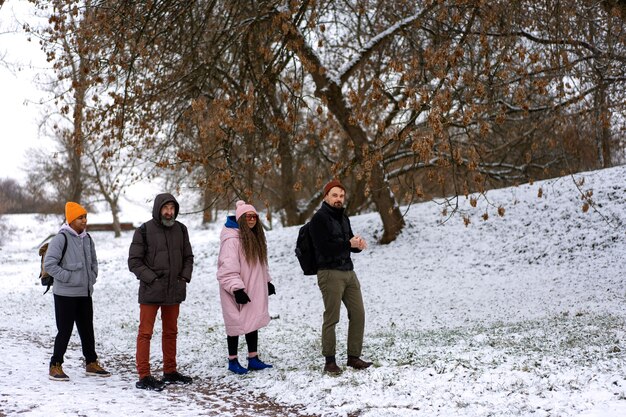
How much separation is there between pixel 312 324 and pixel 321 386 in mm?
5096

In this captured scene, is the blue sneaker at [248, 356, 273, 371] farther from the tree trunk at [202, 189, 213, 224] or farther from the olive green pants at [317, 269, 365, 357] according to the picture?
the tree trunk at [202, 189, 213, 224]

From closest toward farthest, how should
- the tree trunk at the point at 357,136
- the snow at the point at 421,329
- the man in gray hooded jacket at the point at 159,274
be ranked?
the snow at the point at 421,329 < the man in gray hooded jacket at the point at 159,274 < the tree trunk at the point at 357,136

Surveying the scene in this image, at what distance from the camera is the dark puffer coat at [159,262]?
6445 millimetres

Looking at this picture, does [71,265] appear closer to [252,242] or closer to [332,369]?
[252,242]

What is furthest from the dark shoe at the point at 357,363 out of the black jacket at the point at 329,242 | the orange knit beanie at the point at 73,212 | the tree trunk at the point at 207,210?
the tree trunk at the point at 207,210

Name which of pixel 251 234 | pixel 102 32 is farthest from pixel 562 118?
pixel 102 32

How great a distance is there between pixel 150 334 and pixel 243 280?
46.1 inches

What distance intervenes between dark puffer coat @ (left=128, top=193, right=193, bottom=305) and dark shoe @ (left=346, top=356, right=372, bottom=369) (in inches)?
78.3

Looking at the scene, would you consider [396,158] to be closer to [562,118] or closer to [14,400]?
[562,118]

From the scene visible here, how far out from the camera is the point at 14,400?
550cm

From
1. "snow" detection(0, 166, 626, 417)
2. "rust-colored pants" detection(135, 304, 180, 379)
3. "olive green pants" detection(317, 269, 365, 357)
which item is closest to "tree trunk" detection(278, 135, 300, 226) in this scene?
"snow" detection(0, 166, 626, 417)

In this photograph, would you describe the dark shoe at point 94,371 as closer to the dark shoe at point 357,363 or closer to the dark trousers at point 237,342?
the dark trousers at point 237,342

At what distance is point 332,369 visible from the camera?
637 centimetres

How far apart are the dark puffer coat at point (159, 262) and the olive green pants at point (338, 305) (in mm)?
1568
